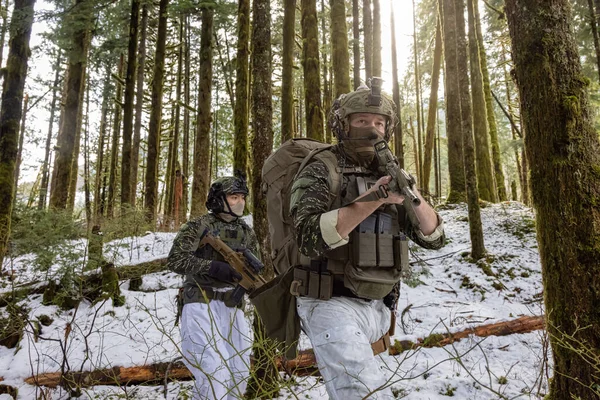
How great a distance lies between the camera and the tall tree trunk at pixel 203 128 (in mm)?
9688

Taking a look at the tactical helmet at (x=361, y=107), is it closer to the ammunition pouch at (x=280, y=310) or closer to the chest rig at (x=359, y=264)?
the chest rig at (x=359, y=264)

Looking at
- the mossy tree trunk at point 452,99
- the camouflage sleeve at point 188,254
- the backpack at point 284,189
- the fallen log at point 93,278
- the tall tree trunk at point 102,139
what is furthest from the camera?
the tall tree trunk at point 102,139

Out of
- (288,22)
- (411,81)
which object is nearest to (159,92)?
(288,22)

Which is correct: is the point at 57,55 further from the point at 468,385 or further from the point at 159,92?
the point at 468,385

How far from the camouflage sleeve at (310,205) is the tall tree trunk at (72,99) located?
10418 mm

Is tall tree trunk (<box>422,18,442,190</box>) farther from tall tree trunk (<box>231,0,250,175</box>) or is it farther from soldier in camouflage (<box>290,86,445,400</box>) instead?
soldier in camouflage (<box>290,86,445,400</box>)

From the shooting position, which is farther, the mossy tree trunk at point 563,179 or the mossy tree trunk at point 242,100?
the mossy tree trunk at point 242,100

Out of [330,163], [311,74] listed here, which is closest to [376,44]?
[311,74]

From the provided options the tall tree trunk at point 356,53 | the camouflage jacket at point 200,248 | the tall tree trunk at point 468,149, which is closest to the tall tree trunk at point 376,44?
the tall tree trunk at point 356,53

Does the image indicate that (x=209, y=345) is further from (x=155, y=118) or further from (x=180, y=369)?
(x=155, y=118)

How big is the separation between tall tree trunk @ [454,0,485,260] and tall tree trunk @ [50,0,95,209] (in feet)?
33.1

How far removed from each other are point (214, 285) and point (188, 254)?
0.42 metres

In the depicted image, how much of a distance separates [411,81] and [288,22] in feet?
57.4

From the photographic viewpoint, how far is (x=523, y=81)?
2.64 meters
